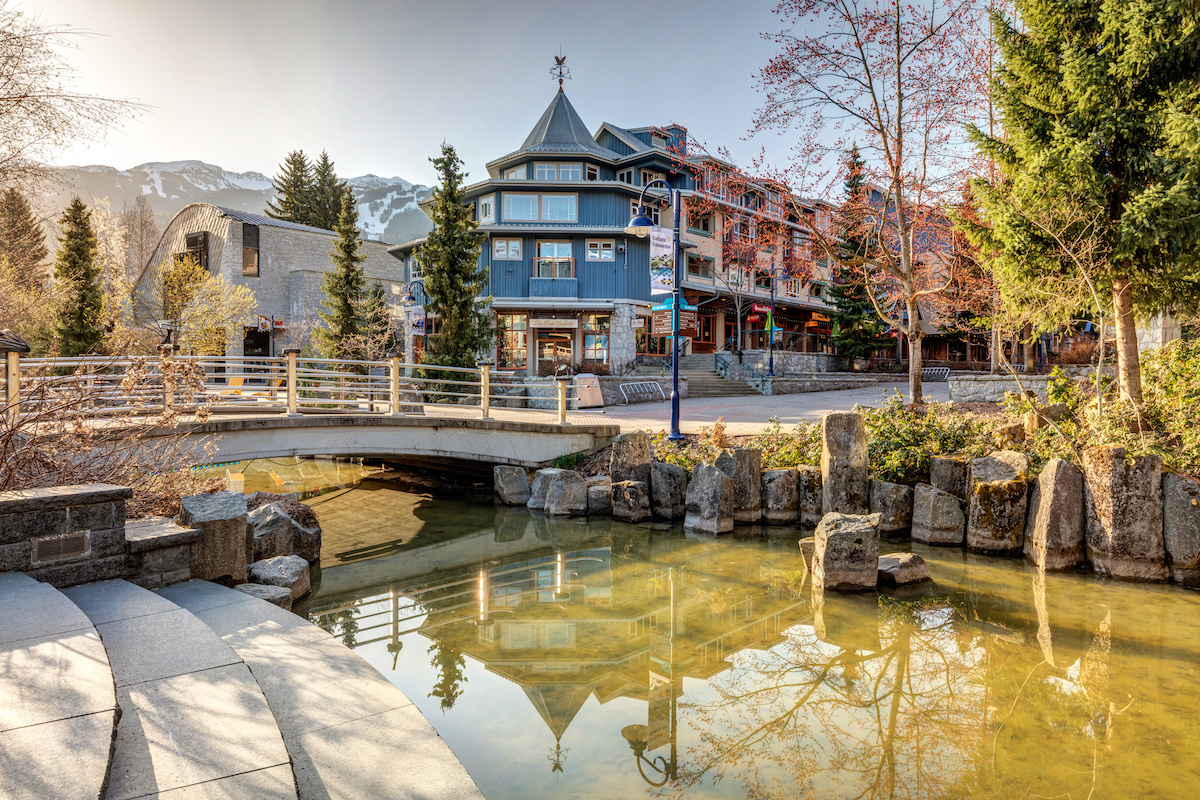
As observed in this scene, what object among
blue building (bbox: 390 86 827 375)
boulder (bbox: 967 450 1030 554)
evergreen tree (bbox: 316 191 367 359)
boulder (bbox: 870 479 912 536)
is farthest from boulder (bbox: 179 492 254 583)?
blue building (bbox: 390 86 827 375)

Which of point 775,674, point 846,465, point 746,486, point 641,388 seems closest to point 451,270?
point 641,388

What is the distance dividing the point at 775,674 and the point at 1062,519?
486 cm

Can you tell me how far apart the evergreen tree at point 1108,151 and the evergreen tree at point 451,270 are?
15.9 metres

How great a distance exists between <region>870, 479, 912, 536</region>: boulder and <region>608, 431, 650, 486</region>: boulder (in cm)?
359

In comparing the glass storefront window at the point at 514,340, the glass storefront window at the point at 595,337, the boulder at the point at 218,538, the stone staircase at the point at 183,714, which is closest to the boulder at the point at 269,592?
the boulder at the point at 218,538

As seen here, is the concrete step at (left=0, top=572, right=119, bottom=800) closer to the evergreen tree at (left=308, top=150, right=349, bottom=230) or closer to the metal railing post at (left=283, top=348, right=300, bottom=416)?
the metal railing post at (left=283, top=348, right=300, bottom=416)

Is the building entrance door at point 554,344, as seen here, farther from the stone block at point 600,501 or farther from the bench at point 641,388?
the stone block at point 600,501

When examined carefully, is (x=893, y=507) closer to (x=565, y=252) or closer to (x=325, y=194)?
(x=565, y=252)

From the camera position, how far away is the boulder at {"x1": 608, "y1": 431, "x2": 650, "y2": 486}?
10914 millimetres

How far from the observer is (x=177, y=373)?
7691mm

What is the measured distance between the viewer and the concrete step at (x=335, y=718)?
9.75ft

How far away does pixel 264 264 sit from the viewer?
119 feet

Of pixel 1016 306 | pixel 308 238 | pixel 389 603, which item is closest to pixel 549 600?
pixel 389 603

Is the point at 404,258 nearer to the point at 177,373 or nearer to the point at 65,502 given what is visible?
the point at 177,373
